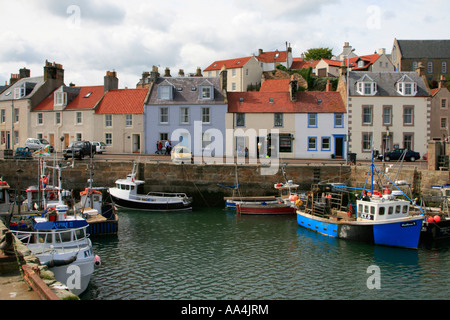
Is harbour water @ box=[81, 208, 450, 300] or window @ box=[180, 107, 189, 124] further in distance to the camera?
window @ box=[180, 107, 189, 124]

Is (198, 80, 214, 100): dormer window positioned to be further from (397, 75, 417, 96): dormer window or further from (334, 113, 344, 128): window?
(397, 75, 417, 96): dormer window

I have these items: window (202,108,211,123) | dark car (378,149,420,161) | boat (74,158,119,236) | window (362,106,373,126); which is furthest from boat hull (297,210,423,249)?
window (202,108,211,123)

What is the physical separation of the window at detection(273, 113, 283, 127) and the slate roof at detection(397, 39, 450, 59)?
38408 millimetres

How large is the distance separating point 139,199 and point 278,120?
53.1ft

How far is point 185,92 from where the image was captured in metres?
43.7

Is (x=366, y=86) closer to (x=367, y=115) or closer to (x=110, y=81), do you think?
(x=367, y=115)

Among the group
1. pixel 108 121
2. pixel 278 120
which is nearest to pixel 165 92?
pixel 108 121

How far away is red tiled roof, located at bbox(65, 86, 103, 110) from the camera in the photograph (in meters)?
45.1

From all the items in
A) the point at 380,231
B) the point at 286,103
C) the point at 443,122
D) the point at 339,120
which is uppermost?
the point at 286,103

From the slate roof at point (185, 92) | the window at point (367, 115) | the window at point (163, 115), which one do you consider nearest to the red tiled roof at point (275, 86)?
the slate roof at point (185, 92)

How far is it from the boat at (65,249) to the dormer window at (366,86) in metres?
31.4

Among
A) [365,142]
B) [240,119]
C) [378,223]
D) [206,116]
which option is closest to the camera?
[378,223]

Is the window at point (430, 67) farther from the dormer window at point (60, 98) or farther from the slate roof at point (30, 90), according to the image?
the slate roof at point (30, 90)

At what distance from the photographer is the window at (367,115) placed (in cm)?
4081
